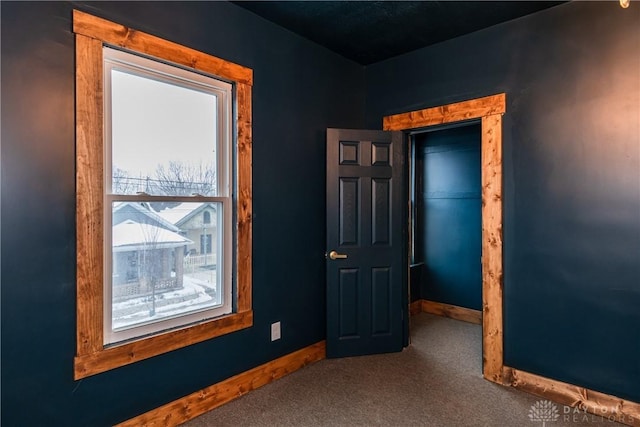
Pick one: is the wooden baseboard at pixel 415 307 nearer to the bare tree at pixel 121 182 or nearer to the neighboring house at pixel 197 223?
the neighboring house at pixel 197 223

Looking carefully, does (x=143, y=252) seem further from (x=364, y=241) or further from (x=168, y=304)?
(x=364, y=241)

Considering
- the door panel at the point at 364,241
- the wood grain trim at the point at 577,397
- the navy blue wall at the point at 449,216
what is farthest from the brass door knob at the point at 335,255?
the navy blue wall at the point at 449,216

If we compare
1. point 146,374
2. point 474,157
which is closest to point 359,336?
point 146,374

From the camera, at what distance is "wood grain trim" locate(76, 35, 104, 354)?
6.23ft

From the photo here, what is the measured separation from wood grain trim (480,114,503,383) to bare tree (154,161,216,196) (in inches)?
83.6

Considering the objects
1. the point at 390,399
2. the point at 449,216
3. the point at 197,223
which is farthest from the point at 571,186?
the point at 197,223

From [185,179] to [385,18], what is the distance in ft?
6.34

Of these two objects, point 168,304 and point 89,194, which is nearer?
point 89,194

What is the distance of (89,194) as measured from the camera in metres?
1.93

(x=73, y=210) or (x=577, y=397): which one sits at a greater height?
(x=73, y=210)

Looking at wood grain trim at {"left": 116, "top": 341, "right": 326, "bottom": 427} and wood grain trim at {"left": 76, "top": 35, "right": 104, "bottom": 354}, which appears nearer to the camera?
wood grain trim at {"left": 76, "top": 35, "right": 104, "bottom": 354}

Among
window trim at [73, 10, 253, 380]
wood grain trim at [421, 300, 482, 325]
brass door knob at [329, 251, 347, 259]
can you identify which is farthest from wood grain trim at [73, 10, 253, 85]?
wood grain trim at [421, 300, 482, 325]

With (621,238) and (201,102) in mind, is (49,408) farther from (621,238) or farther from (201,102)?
(621,238)

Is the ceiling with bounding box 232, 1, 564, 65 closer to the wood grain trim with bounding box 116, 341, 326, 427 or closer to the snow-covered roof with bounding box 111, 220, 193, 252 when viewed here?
the snow-covered roof with bounding box 111, 220, 193, 252
